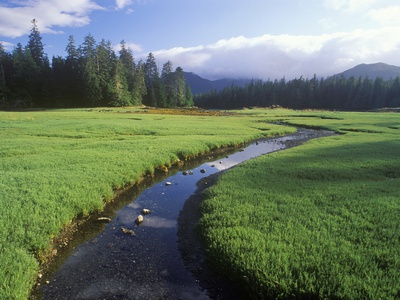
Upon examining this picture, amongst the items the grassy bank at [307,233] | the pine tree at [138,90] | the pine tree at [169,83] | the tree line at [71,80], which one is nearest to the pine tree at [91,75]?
the tree line at [71,80]

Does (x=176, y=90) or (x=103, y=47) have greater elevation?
(x=103, y=47)

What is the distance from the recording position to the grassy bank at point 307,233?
649 cm

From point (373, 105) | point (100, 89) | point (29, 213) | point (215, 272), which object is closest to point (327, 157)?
point (215, 272)

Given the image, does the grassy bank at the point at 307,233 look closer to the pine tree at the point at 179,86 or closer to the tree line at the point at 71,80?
the tree line at the point at 71,80

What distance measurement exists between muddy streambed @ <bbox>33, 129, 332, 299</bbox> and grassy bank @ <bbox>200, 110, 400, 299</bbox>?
1368 mm

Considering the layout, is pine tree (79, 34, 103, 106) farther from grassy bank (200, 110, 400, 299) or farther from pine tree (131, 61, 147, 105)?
grassy bank (200, 110, 400, 299)

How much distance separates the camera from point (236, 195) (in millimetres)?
12914

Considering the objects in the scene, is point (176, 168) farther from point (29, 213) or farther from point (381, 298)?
point (381, 298)

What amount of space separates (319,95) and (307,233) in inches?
6637

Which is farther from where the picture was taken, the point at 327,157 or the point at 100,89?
the point at 100,89

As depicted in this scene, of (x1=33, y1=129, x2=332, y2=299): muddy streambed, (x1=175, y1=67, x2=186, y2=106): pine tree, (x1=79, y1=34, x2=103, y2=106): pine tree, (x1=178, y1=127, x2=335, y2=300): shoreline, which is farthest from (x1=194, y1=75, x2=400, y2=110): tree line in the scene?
(x1=33, y1=129, x2=332, y2=299): muddy streambed

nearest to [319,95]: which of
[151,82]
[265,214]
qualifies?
[151,82]

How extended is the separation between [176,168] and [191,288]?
14003 mm

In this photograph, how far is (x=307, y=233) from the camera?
8.76 m
